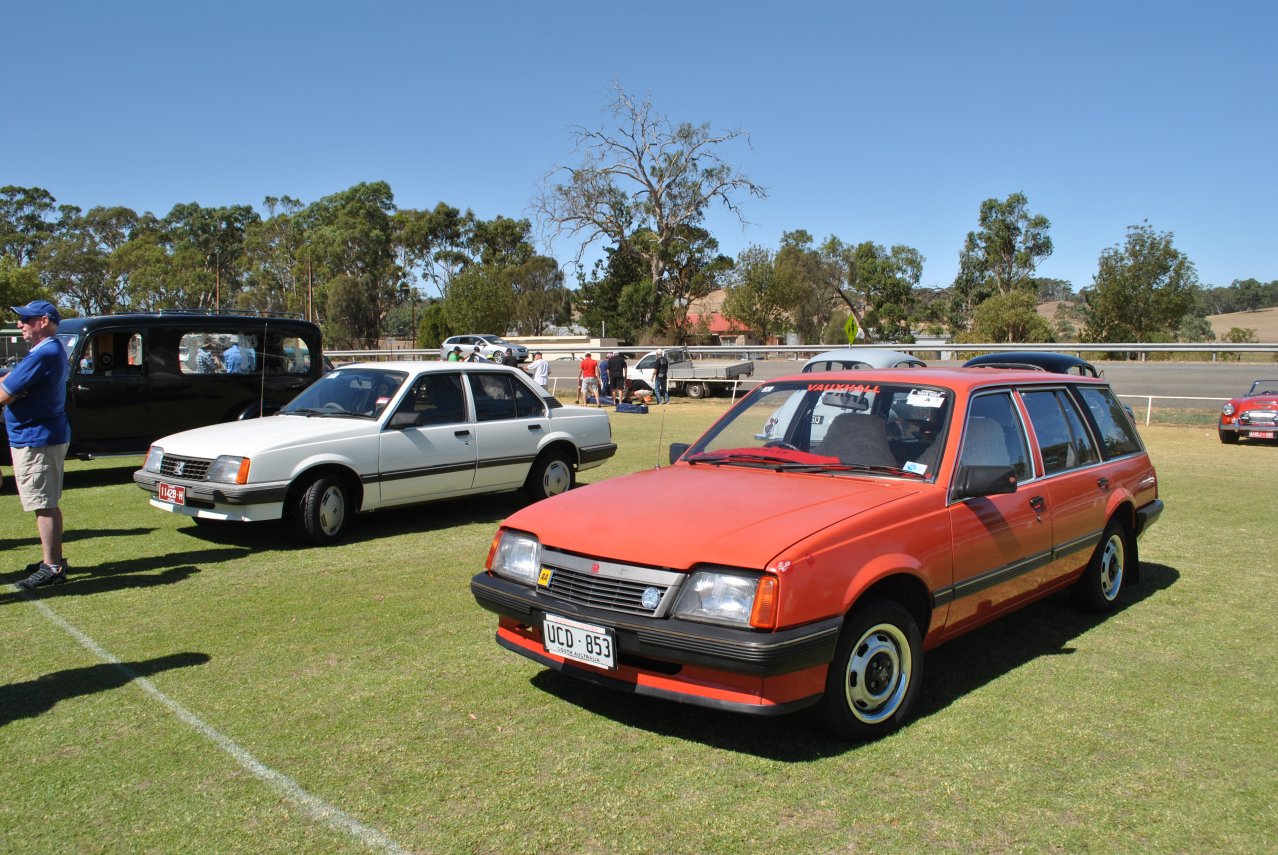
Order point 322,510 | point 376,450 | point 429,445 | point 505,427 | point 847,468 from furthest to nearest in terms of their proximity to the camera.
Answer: point 505,427
point 429,445
point 376,450
point 322,510
point 847,468

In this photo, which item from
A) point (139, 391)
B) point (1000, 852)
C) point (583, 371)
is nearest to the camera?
point (1000, 852)

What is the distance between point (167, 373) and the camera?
10375 millimetres

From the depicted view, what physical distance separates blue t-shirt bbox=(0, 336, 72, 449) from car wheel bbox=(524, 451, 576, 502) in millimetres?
4082

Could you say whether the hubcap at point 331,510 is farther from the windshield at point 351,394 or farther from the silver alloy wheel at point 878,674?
the silver alloy wheel at point 878,674

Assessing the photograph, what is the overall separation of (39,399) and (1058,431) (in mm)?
6334

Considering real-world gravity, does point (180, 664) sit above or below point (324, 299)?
below

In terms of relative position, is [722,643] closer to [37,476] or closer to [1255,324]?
[37,476]

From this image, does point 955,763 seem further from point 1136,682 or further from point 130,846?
point 130,846

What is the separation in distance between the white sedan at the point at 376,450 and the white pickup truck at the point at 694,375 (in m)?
18.8

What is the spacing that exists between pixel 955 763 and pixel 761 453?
184 centimetres

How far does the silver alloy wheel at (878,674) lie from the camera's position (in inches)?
145

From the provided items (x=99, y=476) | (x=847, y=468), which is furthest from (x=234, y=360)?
(x=847, y=468)

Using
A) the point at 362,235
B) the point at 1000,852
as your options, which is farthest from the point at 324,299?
the point at 1000,852

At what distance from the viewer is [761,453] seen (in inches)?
190
